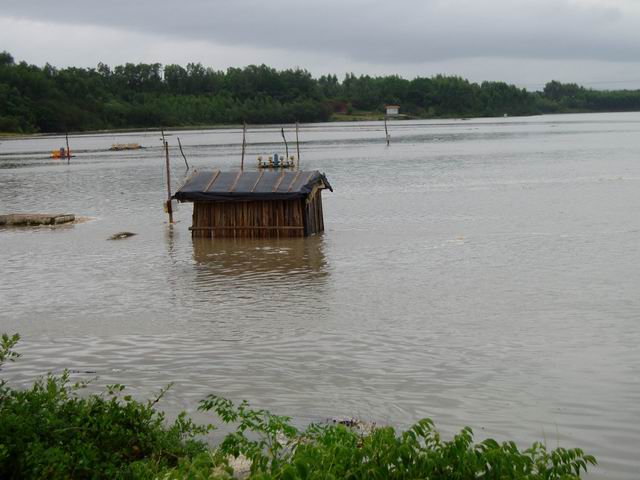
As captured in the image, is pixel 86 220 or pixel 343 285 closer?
pixel 343 285

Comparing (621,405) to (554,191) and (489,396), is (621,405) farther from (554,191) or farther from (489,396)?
(554,191)

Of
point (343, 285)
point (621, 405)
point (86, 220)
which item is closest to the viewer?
point (621, 405)

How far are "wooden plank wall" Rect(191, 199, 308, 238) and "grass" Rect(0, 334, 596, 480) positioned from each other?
48.2 ft

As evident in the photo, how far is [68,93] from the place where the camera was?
15725 cm

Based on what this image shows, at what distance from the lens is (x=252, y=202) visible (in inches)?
967

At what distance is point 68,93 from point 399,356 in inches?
6051

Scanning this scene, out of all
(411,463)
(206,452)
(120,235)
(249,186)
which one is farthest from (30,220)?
(411,463)

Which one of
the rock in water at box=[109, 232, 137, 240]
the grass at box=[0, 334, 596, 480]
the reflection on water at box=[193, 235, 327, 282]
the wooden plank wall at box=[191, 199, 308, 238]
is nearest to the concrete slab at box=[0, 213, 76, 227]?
the rock in water at box=[109, 232, 137, 240]

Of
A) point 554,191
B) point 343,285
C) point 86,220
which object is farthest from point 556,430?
point 554,191

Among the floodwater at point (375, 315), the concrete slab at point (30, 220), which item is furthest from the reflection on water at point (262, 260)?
the concrete slab at point (30, 220)

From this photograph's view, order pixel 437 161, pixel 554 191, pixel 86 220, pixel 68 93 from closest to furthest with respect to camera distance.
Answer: pixel 86 220 → pixel 554 191 → pixel 437 161 → pixel 68 93

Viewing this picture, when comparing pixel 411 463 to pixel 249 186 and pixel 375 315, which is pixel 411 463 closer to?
pixel 375 315

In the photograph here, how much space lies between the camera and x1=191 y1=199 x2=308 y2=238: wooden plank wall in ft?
80.4

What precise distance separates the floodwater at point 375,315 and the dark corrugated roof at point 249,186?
1.31 metres
